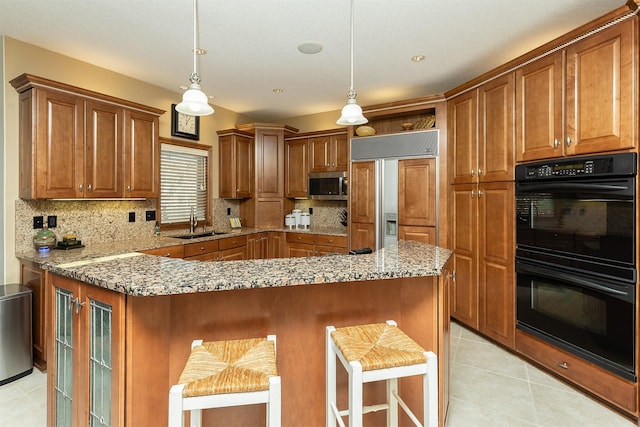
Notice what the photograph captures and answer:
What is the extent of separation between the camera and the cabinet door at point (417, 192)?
3.55 metres

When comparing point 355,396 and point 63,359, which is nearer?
point 355,396

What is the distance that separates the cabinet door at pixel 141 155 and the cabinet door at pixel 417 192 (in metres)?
2.81

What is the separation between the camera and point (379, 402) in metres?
1.73

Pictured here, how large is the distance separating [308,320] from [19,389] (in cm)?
238

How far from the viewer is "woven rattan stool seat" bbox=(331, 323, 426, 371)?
1260mm

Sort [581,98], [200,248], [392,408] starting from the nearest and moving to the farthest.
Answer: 1. [392,408]
2. [581,98]
3. [200,248]

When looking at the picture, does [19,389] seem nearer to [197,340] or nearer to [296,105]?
[197,340]

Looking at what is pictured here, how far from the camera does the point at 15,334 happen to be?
2.41 meters

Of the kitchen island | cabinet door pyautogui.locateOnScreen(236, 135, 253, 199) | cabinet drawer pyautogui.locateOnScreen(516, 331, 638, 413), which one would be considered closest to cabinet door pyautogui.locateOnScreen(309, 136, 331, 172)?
cabinet door pyautogui.locateOnScreen(236, 135, 253, 199)

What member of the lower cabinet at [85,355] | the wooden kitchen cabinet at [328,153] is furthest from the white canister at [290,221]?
the lower cabinet at [85,355]

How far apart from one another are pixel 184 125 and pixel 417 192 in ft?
10.2

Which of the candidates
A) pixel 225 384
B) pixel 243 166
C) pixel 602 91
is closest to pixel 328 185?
pixel 243 166

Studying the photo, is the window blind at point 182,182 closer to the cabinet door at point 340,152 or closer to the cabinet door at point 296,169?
the cabinet door at point 296,169

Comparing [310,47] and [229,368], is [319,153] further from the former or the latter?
[229,368]
